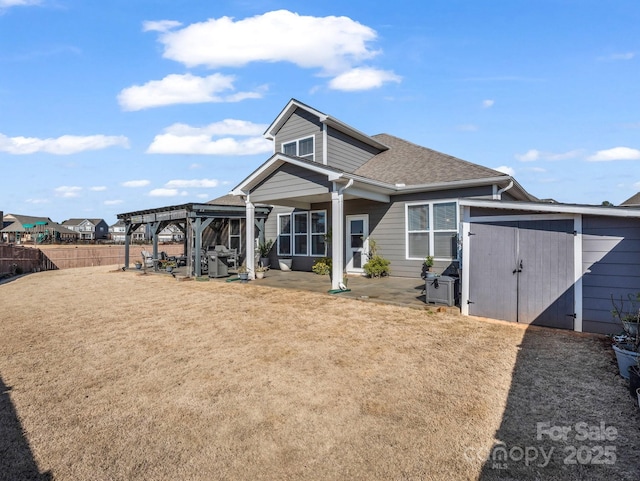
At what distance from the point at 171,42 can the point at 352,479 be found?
12141 millimetres

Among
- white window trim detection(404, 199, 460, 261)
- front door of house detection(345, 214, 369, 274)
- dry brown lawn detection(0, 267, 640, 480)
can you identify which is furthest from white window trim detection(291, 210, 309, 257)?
dry brown lawn detection(0, 267, 640, 480)

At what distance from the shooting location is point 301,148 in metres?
12.9

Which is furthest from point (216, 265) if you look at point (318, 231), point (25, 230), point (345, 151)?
point (25, 230)

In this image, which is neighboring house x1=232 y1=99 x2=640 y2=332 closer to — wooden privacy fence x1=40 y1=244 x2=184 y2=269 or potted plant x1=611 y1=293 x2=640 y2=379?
potted plant x1=611 y1=293 x2=640 y2=379

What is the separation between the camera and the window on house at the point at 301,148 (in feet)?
41.1

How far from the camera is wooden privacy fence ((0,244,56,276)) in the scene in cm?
1587

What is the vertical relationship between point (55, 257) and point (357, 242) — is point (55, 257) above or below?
below

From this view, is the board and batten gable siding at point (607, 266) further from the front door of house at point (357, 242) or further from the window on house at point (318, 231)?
the window on house at point (318, 231)

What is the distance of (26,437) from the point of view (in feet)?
8.80

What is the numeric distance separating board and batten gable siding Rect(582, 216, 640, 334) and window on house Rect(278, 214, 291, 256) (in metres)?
10.4

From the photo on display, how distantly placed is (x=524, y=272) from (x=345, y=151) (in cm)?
840

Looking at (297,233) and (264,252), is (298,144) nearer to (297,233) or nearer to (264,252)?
(297,233)

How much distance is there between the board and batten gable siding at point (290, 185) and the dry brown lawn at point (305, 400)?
4473 millimetres

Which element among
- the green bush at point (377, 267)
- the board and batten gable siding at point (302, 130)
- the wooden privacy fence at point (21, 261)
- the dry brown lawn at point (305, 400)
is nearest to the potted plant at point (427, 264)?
the green bush at point (377, 267)
